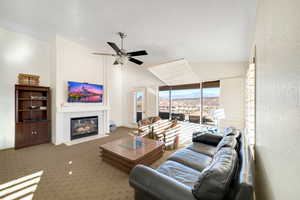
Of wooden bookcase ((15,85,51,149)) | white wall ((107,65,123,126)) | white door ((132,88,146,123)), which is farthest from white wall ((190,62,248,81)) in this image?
wooden bookcase ((15,85,51,149))

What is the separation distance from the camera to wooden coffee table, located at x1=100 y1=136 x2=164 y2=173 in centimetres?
224

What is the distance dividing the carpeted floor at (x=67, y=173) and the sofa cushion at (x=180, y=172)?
0.68 meters

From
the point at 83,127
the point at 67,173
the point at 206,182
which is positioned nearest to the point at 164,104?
the point at 83,127

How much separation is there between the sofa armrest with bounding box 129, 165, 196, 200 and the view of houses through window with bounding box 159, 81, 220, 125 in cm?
317

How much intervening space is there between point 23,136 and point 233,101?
5.99 metres

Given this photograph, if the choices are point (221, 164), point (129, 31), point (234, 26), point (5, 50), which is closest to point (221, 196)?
point (221, 164)

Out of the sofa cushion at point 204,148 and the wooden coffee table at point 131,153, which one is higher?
the sofa cushion at point 204,148

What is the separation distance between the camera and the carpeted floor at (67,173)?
1.81m

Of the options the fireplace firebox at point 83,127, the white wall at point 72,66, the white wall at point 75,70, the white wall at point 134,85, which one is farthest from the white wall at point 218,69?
the fireplace firebox at point 83,127

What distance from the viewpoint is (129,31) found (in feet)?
9.45

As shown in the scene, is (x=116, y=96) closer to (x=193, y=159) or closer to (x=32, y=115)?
(x=32, y=115)

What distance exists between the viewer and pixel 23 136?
3.36 metres

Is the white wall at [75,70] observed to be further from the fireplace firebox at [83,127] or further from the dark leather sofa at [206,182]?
the dark leather sofa at [206,182]

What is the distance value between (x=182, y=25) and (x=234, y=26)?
87 cm
